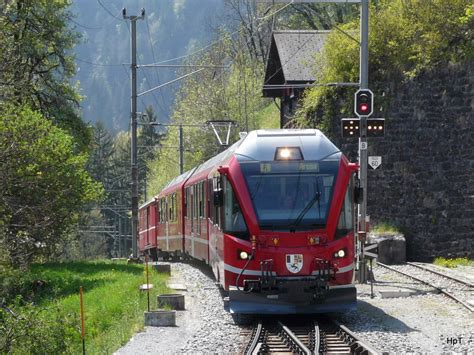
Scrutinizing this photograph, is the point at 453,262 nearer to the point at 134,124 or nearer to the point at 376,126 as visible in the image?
the point at 376,126

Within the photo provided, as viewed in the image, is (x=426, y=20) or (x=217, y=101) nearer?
(x=426, y=20)

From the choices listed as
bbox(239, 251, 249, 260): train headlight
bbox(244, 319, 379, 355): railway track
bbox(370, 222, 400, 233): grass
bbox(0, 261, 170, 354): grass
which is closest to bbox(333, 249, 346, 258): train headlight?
bbox(244, 319, 379, 355): railway track

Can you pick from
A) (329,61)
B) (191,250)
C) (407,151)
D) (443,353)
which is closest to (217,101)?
(329,61)

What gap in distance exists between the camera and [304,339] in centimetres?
1461

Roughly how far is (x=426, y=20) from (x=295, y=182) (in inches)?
679

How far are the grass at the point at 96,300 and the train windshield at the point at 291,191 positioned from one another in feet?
9.11

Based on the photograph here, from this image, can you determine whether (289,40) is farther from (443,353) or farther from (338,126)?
(443,353)

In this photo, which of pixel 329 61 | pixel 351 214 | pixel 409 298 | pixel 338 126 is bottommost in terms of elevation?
pixel 409 298

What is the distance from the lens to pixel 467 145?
2983 cm

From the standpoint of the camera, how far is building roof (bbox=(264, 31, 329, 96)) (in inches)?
1763

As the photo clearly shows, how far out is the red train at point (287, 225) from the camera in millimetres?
16219

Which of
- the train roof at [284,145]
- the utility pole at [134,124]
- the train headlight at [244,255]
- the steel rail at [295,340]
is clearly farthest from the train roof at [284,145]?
the utility pole at [134,124]

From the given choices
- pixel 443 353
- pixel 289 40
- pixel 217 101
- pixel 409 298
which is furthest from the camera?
pixel 217 101

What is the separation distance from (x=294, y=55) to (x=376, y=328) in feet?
102
